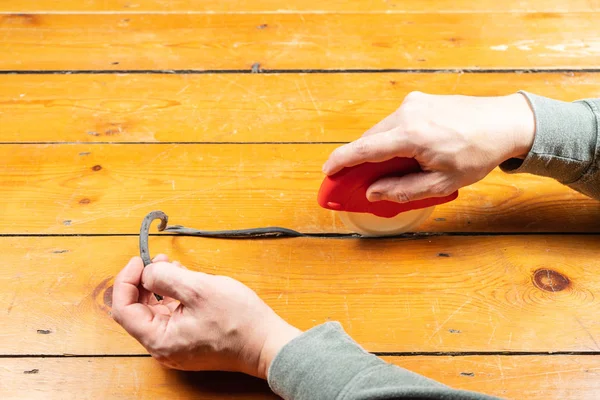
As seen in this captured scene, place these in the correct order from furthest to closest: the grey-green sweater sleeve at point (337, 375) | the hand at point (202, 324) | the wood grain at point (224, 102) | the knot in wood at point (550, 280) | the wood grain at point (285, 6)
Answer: the wood grain at point (285, 6), the wood grain at point (224, 102), the knot in wood at point (550, 280), the hand at point (202, 324), the grey-green sweater sleeve at point (337, 375)

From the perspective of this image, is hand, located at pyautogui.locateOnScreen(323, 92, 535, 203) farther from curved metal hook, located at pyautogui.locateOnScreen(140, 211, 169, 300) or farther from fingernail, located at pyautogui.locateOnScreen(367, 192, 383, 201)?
curved metal hook, located at pyautogui.locateOnScreen(140, 211, 169, 300)

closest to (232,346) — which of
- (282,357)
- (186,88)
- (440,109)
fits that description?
(282,357)

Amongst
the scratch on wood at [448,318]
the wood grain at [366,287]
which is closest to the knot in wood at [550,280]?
the wood grain at [366,287]

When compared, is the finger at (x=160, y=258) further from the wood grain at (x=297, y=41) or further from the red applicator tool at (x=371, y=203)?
the wood grain at (x=297, y=41)

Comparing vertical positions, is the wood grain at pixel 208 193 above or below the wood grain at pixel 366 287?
above

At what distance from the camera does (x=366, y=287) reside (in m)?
0.84

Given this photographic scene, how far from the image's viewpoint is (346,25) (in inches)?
45.3

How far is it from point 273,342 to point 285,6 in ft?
2.28

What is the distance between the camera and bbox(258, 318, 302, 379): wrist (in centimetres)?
73

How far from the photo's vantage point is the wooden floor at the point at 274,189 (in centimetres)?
79

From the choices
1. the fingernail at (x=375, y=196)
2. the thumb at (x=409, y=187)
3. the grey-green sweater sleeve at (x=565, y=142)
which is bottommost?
the fingernail at (x=375, y=196)

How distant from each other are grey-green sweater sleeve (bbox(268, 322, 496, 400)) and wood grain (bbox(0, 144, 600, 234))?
23cm

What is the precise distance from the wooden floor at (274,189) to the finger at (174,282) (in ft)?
0.35

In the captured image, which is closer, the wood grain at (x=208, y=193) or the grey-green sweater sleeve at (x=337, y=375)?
the grey-green sweater sleeve at (x=337, y=375)
